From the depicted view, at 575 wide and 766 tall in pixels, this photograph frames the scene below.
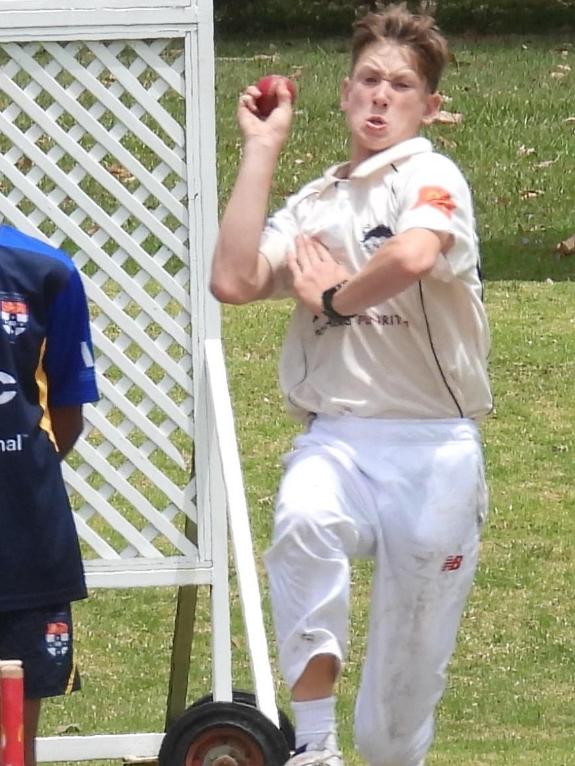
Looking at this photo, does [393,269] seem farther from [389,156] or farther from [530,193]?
[530,193]

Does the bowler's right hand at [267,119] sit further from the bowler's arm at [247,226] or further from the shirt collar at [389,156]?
the shirt collar at [389,156]

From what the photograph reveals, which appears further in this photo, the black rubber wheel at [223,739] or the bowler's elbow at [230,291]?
the black rubber wheel at [223,739]

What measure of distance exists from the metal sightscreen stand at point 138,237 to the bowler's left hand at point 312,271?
1272mm

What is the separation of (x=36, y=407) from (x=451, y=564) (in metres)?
0.99

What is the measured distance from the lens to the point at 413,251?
12.5ft

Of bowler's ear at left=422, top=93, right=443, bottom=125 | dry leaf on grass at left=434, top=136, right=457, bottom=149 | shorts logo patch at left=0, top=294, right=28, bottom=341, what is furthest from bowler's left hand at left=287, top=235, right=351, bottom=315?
dry leaf on grass at left=434, top=136, right=457, bottom=149

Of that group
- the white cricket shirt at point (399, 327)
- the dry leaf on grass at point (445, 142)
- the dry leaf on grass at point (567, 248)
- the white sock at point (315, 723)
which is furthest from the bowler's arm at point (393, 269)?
the dry leaf on grass at point (445, 142)

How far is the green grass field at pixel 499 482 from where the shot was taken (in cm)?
620

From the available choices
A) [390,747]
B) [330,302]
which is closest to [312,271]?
[330,302]

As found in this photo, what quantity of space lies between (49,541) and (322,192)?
1.03 meters

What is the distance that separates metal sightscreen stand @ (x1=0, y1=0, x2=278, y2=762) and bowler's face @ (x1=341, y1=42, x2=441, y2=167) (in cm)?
135

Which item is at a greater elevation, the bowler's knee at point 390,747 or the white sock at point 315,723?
the white sock at point 315,723

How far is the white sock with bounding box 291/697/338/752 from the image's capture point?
13.0 feet

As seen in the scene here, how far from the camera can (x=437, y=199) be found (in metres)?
3.95
